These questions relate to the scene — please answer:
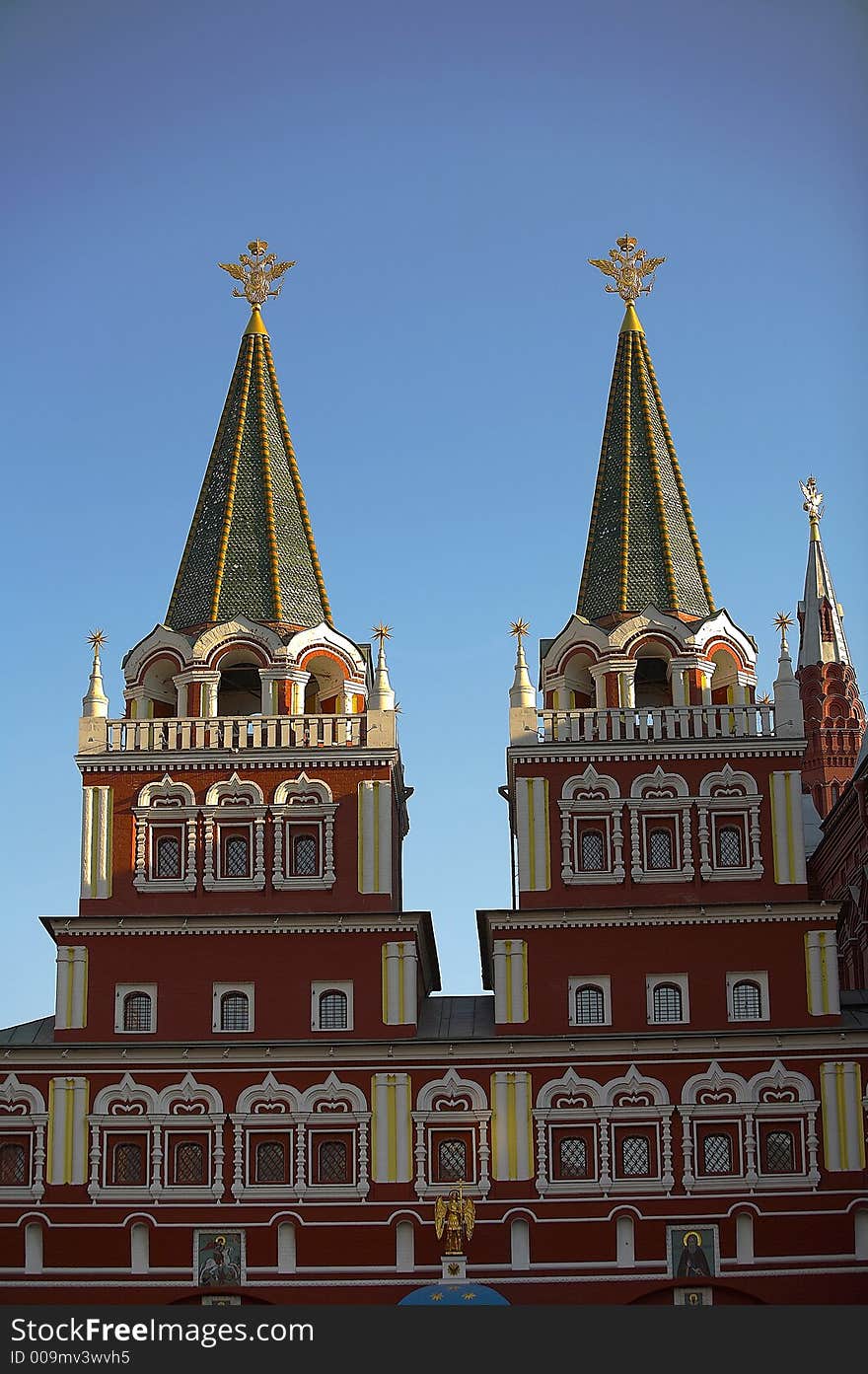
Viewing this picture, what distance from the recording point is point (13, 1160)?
123 feet

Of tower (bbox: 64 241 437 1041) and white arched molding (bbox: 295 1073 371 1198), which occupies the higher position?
tower (bbox: 64 241 437 1041)

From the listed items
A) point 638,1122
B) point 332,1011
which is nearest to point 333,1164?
point 332,1011

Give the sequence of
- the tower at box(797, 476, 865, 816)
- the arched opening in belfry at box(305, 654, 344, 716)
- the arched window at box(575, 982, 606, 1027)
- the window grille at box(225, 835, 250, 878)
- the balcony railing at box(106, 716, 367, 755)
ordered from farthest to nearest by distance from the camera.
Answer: the tower at box(797, 476, 865, 816)
the arched opening in belfry at box(305, 654, 344, 716)
the balcony railing at box(106, 716, 367, 755)
the window grille at box(225, 835, 250, 878)
the arched window at box(575, 982, 606, 1027)

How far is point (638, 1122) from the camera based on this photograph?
37156mm

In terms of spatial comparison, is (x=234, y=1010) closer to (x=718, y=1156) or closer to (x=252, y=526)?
(x=718, y=1156)

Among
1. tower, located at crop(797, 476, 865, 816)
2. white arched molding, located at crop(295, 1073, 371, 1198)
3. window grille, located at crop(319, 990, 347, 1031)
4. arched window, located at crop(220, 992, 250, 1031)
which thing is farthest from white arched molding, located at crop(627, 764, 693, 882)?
tower, located at crop(797, 476, 865, 816)

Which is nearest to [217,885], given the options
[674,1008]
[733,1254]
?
[674,1008]

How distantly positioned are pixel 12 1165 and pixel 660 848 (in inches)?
465

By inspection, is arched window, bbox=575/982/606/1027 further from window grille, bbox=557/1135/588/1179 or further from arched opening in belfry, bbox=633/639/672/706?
arched opening in belfry, bbox=633/639/672/706

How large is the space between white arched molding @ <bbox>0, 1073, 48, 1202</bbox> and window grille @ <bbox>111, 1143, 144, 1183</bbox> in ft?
3.82

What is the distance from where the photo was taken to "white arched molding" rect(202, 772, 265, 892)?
3875 cm

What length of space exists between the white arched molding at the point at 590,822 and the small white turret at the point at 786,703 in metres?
3.04

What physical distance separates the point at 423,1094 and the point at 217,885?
4.96 m

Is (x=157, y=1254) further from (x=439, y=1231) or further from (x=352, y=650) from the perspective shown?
(x=352, y=650)
